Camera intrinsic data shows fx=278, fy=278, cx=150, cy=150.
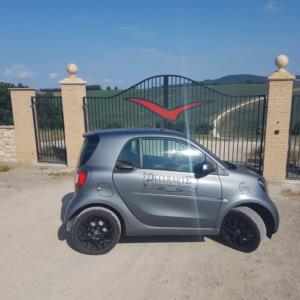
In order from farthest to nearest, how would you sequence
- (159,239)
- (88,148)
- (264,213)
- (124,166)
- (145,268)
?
1. (159,239)
2. (264,213)
3. (88,148)
4. (124,166)
5. (145,268)

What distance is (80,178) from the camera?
146 inches

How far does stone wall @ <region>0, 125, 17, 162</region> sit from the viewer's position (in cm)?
970

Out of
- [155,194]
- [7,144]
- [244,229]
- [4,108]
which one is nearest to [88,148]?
[155,194]

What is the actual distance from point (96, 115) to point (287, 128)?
578cm

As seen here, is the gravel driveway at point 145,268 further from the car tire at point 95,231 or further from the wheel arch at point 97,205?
the wheel arch at point 97,205

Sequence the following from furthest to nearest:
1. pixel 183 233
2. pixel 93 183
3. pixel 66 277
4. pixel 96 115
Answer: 1. pixel 96 115
2. pixel 183 233
3. pixel 93 183
4. pixel 66 277

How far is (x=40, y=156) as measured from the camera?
9.73 m

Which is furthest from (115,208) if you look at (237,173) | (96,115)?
(96,115)

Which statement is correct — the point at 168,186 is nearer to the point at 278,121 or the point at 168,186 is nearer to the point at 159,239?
the point at 159,239

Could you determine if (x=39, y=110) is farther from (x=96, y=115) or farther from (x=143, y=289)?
(x=143, y=289)

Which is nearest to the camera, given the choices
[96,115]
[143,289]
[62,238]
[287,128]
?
[143,289]

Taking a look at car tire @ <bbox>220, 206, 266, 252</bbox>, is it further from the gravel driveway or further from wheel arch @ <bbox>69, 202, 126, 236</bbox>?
wheel arch @ <bbox>69, 202, 126, 236</bbox>

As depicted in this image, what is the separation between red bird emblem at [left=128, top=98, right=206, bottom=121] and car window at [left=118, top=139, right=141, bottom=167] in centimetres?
448

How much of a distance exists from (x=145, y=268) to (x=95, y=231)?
835 millimetres
